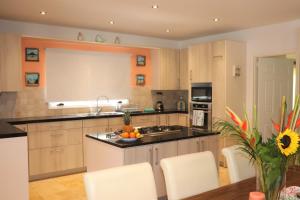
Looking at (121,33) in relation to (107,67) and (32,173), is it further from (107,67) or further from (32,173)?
(32,173)

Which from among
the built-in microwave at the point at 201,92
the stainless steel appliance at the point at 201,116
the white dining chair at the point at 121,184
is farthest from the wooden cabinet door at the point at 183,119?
the white dining chair at the point at 121,184

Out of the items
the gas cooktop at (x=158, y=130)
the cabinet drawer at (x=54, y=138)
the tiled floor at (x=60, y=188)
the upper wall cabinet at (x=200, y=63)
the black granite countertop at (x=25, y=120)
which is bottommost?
the tiled floor at (x=60, y=188)

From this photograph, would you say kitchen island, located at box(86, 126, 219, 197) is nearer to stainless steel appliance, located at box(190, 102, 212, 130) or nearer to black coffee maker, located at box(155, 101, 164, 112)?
stainless steel appliance, located at box(190, 102, 212, 130)

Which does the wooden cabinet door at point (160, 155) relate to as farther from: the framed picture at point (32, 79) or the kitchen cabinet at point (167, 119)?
the framed picture at point (32, 79)

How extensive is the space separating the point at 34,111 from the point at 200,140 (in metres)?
2.95

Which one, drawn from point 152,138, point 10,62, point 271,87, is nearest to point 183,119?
point 271,87

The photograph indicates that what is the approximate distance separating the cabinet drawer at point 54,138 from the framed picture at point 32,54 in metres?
1.29

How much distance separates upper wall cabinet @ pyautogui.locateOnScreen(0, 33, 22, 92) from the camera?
4.24 m

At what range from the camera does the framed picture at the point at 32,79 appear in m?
4.82

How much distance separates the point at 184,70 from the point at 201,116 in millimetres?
1225

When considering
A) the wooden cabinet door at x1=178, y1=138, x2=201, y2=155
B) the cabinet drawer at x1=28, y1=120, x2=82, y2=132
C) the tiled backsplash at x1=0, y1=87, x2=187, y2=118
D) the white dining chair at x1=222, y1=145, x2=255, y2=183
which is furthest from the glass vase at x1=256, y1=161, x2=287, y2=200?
the tiled backsplash at x1=0, y1=87, x2=187, y2=118

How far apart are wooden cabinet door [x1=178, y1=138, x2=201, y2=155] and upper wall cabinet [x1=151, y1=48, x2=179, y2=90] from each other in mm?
2713

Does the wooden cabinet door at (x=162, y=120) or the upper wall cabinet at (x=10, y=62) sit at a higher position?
the upper wall cabinet at (x=10, y=62)

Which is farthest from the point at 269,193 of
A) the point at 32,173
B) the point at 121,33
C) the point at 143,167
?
the point at 121,33
